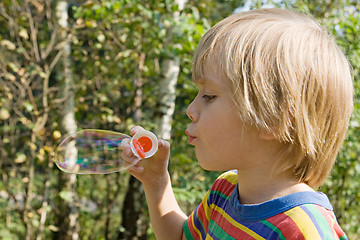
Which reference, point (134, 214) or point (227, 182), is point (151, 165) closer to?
point (227, 182)

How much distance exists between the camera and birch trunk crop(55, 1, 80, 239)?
391 centimetres

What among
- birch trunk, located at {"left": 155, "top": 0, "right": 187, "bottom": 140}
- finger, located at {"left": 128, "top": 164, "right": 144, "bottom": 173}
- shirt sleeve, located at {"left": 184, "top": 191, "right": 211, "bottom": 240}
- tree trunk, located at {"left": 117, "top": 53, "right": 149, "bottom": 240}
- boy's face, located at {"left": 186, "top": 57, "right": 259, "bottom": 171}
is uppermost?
boy's face, located at {"left": 186, "top": 57, "right": 259, "bottom": 171}

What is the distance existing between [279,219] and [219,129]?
262 mm

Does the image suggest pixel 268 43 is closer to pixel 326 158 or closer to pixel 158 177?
pixel 326 158

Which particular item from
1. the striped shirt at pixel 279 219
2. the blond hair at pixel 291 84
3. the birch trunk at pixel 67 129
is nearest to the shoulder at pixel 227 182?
the striped shirt at pixel 279 219

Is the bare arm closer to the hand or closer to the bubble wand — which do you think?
the hand

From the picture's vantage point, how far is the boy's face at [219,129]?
1.04m

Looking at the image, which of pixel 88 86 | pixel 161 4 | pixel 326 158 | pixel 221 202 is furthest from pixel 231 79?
pixel 88 86

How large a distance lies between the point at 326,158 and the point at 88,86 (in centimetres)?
439

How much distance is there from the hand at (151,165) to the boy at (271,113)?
305mm

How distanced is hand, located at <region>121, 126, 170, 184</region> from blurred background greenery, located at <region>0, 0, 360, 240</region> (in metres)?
1.32

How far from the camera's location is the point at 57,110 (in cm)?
399

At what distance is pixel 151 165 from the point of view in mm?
1399

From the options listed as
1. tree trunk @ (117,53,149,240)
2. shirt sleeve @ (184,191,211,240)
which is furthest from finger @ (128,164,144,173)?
tree trunk @ (117,53,149,240)
